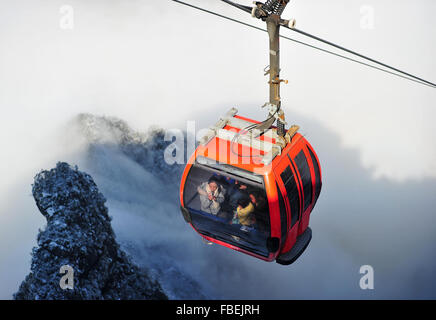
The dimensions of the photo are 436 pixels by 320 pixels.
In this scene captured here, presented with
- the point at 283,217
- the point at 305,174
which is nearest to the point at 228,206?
the point at 283,217

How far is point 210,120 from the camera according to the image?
61.1ft

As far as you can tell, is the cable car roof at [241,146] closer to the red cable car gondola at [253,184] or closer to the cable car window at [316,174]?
the red cable car gondola at [253,184]

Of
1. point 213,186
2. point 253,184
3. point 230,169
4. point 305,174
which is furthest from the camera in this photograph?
point 305,174

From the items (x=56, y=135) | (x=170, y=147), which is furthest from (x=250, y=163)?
(x=56, y=135)

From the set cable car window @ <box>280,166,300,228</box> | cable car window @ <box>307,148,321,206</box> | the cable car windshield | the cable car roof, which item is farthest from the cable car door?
cable car window @ <box>307,148,321,206</box>

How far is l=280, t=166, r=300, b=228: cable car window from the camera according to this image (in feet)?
38.4

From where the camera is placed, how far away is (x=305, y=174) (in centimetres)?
1234

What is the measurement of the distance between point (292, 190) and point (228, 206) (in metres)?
1.07

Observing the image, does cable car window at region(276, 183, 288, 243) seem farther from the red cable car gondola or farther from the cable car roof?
the cable car roof

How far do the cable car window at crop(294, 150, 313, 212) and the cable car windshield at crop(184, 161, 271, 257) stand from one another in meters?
0.90

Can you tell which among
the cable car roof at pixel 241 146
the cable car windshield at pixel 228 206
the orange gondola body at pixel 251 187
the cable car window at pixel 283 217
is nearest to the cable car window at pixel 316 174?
the orange gondola body at pixel 251 187

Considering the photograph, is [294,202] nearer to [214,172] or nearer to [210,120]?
[214,172]

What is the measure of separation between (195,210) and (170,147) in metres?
5.62

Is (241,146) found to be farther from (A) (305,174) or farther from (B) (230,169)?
(A) (305,174)
